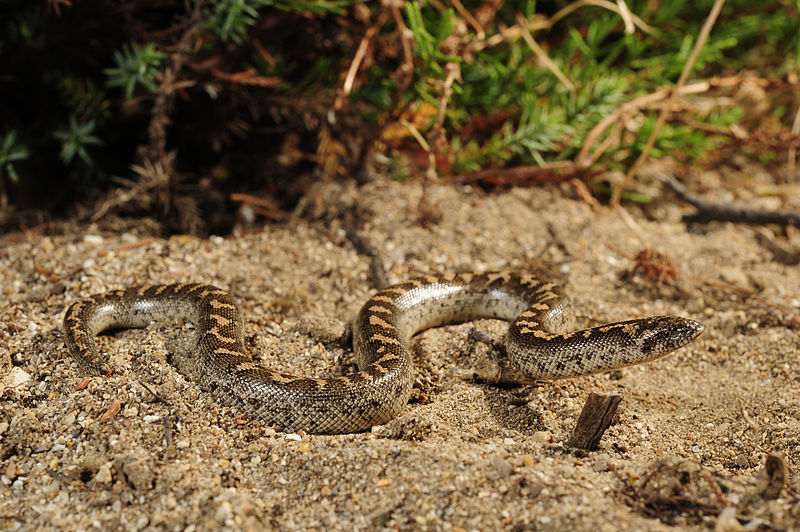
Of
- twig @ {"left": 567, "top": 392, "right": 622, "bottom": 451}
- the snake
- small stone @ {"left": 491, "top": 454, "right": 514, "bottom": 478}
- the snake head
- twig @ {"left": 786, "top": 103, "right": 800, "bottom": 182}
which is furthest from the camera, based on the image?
twig @ {"left": 786, "top": 103, "right": 800, "bottom": 182}

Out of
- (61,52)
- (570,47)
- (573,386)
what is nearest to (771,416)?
(573,386)

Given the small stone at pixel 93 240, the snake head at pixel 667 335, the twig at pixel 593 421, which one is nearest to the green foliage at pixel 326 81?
the small stone at pixel 93 240

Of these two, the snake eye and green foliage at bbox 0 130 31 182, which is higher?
green foliage at bbox 0 130 31 182

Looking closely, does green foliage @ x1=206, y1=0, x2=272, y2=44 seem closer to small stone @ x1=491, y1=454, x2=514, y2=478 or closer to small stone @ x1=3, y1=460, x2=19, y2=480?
small stone @ x1=3, y1=460, x2=19, y2=480

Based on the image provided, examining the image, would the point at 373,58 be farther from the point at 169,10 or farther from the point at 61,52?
the point at 61,52

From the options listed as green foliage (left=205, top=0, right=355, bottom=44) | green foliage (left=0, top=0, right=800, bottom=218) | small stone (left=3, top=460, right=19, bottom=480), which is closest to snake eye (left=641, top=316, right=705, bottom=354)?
green foliage (left=0, top=0, right=800, bottom=218)

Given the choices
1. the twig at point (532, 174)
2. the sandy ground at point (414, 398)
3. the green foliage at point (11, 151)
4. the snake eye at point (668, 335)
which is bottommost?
the sandy ground at point (414, 398)

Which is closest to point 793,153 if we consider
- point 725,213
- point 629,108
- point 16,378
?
point 725,213

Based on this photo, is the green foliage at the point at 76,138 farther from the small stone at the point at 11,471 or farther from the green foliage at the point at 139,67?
the small stone at the point at 11,471
